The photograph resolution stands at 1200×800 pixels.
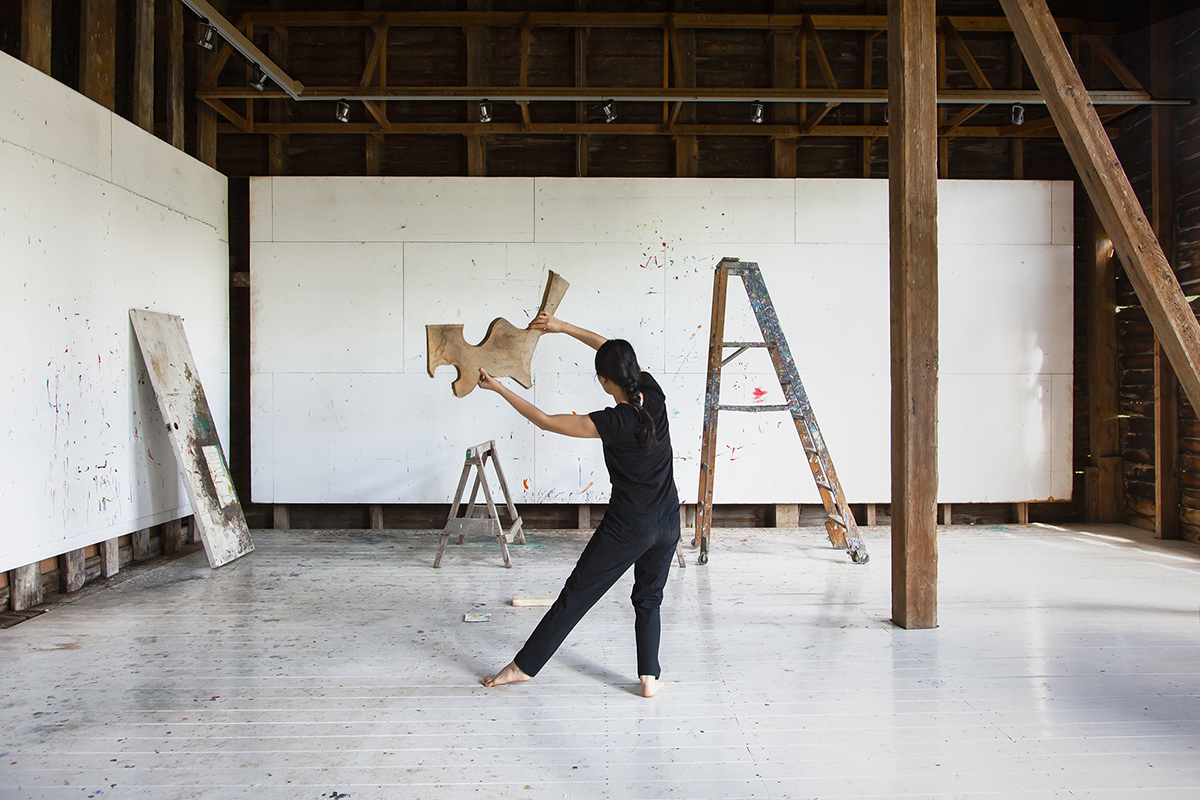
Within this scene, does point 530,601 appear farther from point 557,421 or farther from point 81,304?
point 81,304

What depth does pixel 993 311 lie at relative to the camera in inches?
224

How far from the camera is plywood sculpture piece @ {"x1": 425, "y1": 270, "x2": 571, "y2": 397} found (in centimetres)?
325

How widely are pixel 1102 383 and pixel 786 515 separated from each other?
282cm

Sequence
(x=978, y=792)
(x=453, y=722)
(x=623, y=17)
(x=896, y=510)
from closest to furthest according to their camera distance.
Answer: (x=978, y=792) → (x=453, y=722) → (x=896, y=510) → (x=623, y=17)

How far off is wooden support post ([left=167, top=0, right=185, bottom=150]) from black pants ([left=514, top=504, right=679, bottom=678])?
4564 millimetres

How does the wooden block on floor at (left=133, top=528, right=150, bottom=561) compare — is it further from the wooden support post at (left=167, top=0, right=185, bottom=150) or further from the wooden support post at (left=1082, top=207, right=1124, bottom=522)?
the wooden support post at (left=1082, top=207, right=1124, bottom=522)

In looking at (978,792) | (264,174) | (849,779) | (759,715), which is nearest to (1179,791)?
(978,792)

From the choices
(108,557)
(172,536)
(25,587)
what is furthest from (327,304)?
(25,587)

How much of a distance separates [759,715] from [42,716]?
101 inches

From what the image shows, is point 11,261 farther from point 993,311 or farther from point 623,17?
point 993,311

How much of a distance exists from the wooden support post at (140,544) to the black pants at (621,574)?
3398mm

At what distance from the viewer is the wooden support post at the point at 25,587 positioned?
366 centimetres

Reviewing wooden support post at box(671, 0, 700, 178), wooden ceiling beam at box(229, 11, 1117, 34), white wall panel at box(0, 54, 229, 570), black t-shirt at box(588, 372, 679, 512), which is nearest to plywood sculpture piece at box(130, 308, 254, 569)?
white wall panel at box(0, 54, 229, 570)

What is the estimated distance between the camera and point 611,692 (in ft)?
8.95
